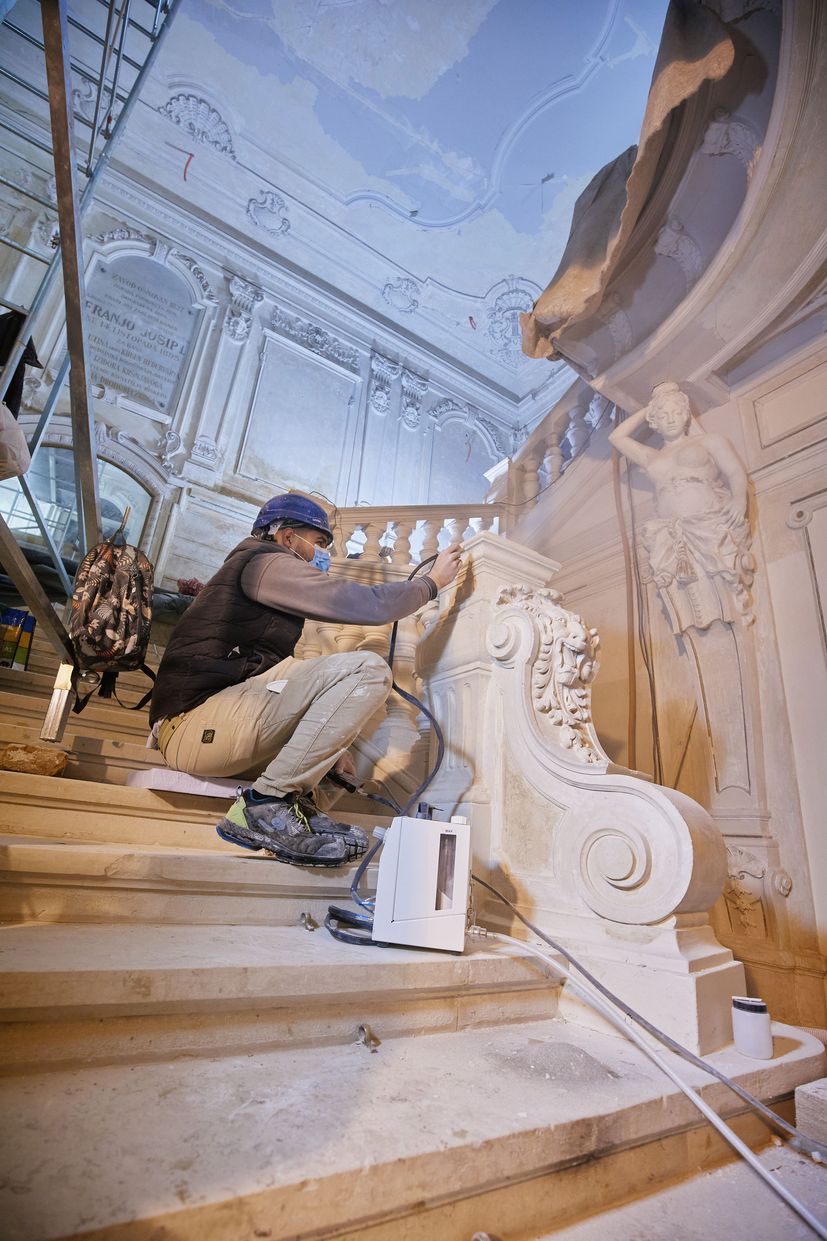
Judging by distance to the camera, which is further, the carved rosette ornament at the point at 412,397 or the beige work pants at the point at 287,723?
the carved rosette ornament at the point at 412,397

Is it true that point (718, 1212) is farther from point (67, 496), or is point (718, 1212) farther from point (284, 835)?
point (67, 496)

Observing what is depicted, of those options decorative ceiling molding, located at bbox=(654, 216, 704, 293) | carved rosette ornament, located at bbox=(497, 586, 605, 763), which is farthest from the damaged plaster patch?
carved rosette ornament, located at bbox=(497, 586, 605, 763)

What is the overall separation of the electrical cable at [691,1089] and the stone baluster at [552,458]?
10.9 feet

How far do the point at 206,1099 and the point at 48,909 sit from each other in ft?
2.10

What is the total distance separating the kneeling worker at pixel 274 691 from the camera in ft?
5.65

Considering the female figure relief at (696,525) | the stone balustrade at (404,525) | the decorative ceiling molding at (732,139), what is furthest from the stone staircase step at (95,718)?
the decorative ceiling molding at (732,139)

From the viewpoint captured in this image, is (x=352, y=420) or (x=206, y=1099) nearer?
(x=206, y=1099)

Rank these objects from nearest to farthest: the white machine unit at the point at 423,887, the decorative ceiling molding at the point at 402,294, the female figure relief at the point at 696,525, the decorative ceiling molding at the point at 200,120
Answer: the white machine unit at the point at 423,887, the female figure relief at the point at 696,525, the decorative ceiling molding at the point at 200,120, the decorative ceiling molding at the point at 402,294

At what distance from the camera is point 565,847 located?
5.55 ft

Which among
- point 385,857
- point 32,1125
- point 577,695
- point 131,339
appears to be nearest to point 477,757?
point 577,695

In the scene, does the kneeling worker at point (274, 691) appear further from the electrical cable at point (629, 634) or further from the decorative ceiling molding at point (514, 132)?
the decorative ceiling molding at point (514, 132)

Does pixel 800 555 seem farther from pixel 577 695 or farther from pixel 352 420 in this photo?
pixel 352 420

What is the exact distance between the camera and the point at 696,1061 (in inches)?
47.2

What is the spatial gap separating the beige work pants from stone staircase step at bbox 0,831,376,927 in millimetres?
272
